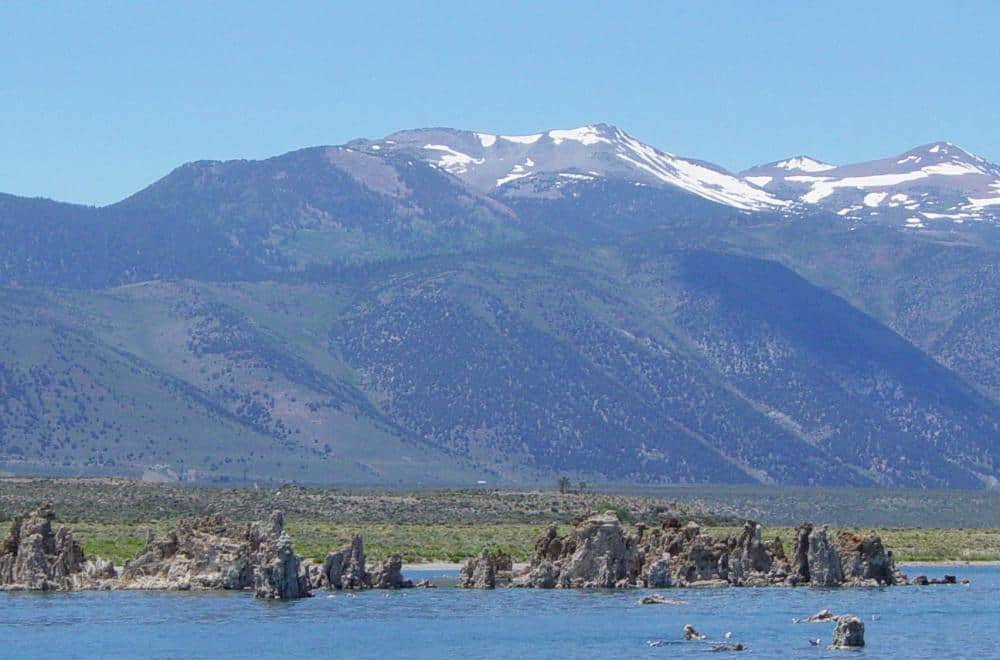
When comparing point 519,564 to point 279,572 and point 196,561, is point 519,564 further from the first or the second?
point 279,572

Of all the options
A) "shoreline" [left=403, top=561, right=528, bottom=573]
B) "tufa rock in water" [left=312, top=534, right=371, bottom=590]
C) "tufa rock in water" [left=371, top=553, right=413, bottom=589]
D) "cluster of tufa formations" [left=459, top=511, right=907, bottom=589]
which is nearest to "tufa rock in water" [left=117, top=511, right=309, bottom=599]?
"tufa rock in water" [left=312, top=534, right=371, bottom=590]

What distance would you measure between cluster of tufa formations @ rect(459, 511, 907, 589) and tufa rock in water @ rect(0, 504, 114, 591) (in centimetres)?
1727

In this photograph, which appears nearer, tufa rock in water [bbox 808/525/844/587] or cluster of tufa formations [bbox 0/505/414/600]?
cluster of tufa formations [bbox 0/505/414/600]

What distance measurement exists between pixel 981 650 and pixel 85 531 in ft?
237

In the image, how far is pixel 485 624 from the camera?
3430 inches

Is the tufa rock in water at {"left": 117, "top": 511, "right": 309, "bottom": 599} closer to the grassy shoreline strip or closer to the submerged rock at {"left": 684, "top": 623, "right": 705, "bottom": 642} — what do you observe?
the grassy shoreline strip

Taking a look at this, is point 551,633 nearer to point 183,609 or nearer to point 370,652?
point 370,652

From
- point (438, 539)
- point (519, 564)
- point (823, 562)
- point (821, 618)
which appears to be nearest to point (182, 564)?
point (519, 564)

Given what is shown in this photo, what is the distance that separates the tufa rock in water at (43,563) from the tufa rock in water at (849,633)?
37810 mm

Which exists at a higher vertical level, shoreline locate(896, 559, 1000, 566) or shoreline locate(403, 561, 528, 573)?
shoreline locate(896, 559, 1000, 566)

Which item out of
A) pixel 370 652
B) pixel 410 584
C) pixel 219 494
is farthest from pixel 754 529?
pixel 219 494

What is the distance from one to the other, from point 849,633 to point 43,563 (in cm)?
4000

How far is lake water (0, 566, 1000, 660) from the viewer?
7812 cm

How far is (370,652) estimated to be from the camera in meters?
78.4
